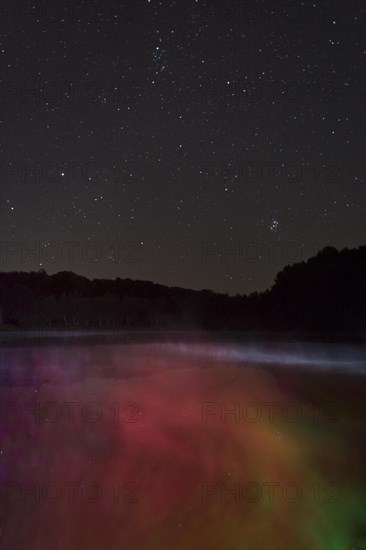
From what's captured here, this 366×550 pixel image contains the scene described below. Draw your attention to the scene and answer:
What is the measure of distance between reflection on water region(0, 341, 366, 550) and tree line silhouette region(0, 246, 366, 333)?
84.2 ft

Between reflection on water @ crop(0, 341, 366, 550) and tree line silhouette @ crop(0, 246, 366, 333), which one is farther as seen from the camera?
tree line silhouette @ crop(0, 246, 366, 333)

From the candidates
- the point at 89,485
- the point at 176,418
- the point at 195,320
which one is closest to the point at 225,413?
the point at 176,418

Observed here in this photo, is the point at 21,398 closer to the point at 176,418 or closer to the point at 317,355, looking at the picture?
the point at 176,418

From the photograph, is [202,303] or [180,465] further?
[202,303]

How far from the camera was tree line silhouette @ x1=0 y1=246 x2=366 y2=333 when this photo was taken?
3706cm

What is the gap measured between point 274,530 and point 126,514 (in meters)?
1.28

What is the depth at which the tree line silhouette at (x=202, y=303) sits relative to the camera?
37062mm

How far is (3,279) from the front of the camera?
54.2 metres

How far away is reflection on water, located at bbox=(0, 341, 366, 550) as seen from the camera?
4805mm

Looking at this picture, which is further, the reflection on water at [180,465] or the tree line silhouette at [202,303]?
the tree line silhouette at [202,303]

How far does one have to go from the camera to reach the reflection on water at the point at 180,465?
480 centimetres

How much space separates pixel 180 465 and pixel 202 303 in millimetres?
43578

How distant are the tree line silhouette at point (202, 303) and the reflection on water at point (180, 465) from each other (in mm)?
25674

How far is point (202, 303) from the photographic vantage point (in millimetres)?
49906
